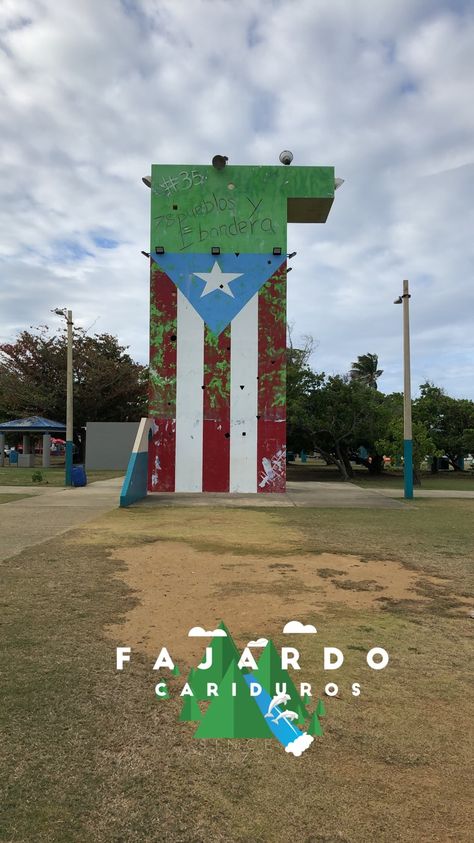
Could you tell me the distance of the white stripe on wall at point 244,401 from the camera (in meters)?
19.8

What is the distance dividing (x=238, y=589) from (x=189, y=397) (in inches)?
535

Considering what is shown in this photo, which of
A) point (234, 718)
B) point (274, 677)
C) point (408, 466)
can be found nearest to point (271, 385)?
point (408, 466)

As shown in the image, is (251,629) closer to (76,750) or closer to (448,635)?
(448,635)

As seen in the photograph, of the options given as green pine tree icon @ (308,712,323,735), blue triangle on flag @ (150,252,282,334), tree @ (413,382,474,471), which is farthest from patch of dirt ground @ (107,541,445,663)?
tree @ (413,382,474,471)

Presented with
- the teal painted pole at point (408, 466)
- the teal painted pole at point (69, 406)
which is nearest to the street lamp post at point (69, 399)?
the teal painted pole at point (69, 406)

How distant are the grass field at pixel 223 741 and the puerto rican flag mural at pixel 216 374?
11725mm

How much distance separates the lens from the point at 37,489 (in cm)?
1984

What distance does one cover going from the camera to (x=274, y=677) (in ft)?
13.2

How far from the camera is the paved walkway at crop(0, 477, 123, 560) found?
980 cm

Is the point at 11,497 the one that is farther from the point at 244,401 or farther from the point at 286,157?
the point at 286,157

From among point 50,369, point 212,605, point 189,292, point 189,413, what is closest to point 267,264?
point 189,292

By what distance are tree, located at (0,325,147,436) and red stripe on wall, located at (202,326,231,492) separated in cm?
1995

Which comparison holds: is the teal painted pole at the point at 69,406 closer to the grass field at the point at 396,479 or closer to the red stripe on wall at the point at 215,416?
the red stripe on wall at the point at 215,416

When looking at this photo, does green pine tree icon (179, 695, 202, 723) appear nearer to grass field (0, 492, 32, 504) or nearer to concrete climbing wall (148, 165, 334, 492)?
grass field (0, 492, 32, 504)
